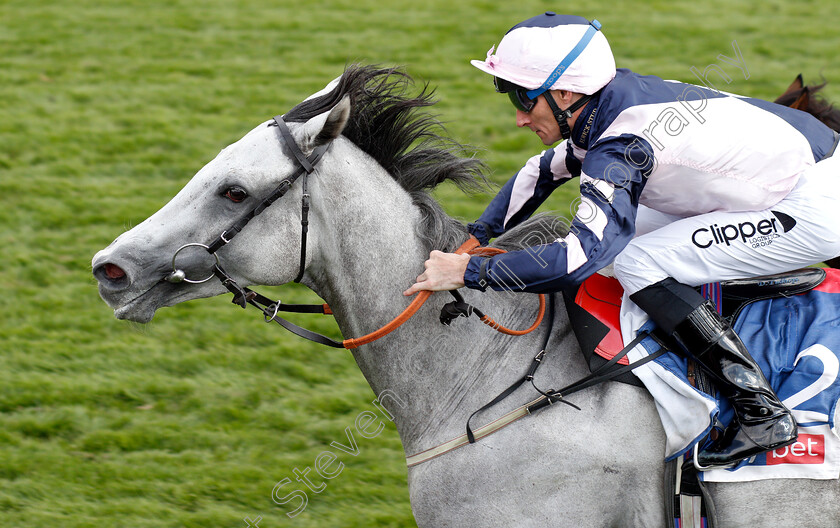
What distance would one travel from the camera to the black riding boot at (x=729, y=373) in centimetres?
291

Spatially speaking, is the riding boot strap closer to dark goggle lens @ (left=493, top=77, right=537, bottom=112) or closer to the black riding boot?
the black riding boot

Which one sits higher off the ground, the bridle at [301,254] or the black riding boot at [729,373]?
the bridle at [301,254]

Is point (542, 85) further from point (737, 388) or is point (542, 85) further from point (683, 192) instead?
point (737, 388)

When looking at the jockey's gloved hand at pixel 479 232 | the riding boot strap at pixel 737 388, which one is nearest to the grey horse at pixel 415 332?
the riding boot strap at pixel 737 388

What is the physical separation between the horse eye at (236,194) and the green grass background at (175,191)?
0.82 m

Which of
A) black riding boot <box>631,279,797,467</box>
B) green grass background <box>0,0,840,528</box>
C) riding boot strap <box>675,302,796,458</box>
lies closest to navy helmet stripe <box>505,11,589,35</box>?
green grass background <box>0,0,840,528</box>

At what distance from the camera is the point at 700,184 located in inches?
119

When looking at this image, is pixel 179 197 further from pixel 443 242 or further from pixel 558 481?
pixel 558 481

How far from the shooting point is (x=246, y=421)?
5.23 m

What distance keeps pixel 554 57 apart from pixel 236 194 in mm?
1220

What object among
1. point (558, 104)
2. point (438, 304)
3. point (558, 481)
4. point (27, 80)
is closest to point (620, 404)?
point (558, 481)

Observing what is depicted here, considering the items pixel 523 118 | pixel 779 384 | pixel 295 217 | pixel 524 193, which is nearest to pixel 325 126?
pixel 295 217

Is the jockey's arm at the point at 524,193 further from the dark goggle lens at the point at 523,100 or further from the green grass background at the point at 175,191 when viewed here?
the dark goggle lens at the point at 523,100

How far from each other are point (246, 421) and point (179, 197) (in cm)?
254
